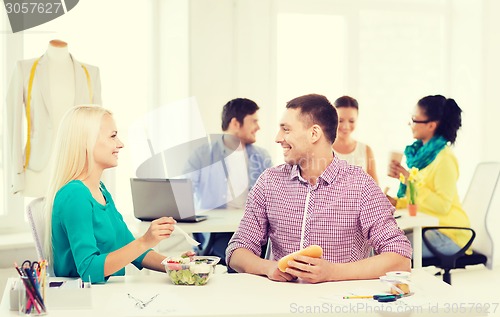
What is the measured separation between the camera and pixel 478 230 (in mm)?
4488

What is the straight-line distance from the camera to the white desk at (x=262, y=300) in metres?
2.07

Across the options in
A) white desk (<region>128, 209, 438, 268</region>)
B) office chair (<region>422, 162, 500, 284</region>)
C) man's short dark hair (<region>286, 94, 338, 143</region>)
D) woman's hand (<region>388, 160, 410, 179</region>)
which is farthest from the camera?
woman's hand (<region>388, 160, 410, 179</region>)

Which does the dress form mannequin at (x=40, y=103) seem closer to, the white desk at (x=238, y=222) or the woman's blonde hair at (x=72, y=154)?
the white desk at (x=238, y=222)

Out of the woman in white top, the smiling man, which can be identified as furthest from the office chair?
the smiling man

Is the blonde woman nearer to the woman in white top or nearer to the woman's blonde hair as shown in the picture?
the woman's blonde hair

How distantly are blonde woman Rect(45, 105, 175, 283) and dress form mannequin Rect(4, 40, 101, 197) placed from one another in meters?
2.03

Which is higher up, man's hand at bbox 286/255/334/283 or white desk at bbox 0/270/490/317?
man's hand at bbox 286/255/334/283

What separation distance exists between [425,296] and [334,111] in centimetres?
89

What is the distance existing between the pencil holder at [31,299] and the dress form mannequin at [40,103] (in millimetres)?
2568

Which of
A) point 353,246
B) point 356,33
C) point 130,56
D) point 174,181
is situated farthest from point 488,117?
point 353,246

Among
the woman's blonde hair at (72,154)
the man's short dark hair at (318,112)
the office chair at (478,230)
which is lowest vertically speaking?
the office chair at (478,230)

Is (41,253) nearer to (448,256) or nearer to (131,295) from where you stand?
(131,295)

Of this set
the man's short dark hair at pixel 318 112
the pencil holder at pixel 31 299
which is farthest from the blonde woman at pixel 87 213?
the man's short dark hair at pixel 318 112

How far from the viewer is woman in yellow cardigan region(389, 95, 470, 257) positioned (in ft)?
14.7
